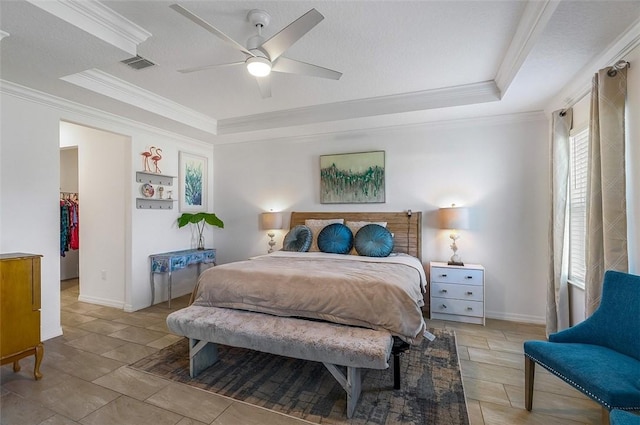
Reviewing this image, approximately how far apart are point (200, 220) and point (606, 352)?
486 centimetres

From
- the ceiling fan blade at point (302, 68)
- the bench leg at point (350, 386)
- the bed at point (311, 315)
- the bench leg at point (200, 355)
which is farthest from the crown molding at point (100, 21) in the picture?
the bench leg at point (350, 386)

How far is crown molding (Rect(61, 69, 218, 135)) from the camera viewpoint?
288 cm

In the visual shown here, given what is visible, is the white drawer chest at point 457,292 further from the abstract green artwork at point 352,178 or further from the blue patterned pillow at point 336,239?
the abstract green artwork at point 352,178

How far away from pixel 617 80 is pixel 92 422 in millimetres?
4343

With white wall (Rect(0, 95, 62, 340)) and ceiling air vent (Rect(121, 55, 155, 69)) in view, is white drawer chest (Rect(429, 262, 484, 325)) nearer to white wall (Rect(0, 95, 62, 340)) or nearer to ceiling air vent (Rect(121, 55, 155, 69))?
ceiling air vent (Rect(121, 55, 155, 69))

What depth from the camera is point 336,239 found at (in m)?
3.90

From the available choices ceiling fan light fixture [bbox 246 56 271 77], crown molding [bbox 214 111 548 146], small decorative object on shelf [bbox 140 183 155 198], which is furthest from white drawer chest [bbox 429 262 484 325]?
small decorative object on shelf [bbox 140 183 155 198]

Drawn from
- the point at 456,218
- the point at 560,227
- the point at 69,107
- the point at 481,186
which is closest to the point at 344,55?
the point at 456,218

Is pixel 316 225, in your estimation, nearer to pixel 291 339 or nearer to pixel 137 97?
pixel 291 339

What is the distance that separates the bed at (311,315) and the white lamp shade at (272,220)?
5.93 ft

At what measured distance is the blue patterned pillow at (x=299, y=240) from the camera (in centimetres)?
401

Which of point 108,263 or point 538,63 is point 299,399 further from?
point 108,263

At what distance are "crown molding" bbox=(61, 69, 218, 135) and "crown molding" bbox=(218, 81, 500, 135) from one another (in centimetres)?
45

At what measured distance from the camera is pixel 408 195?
13.5ft
